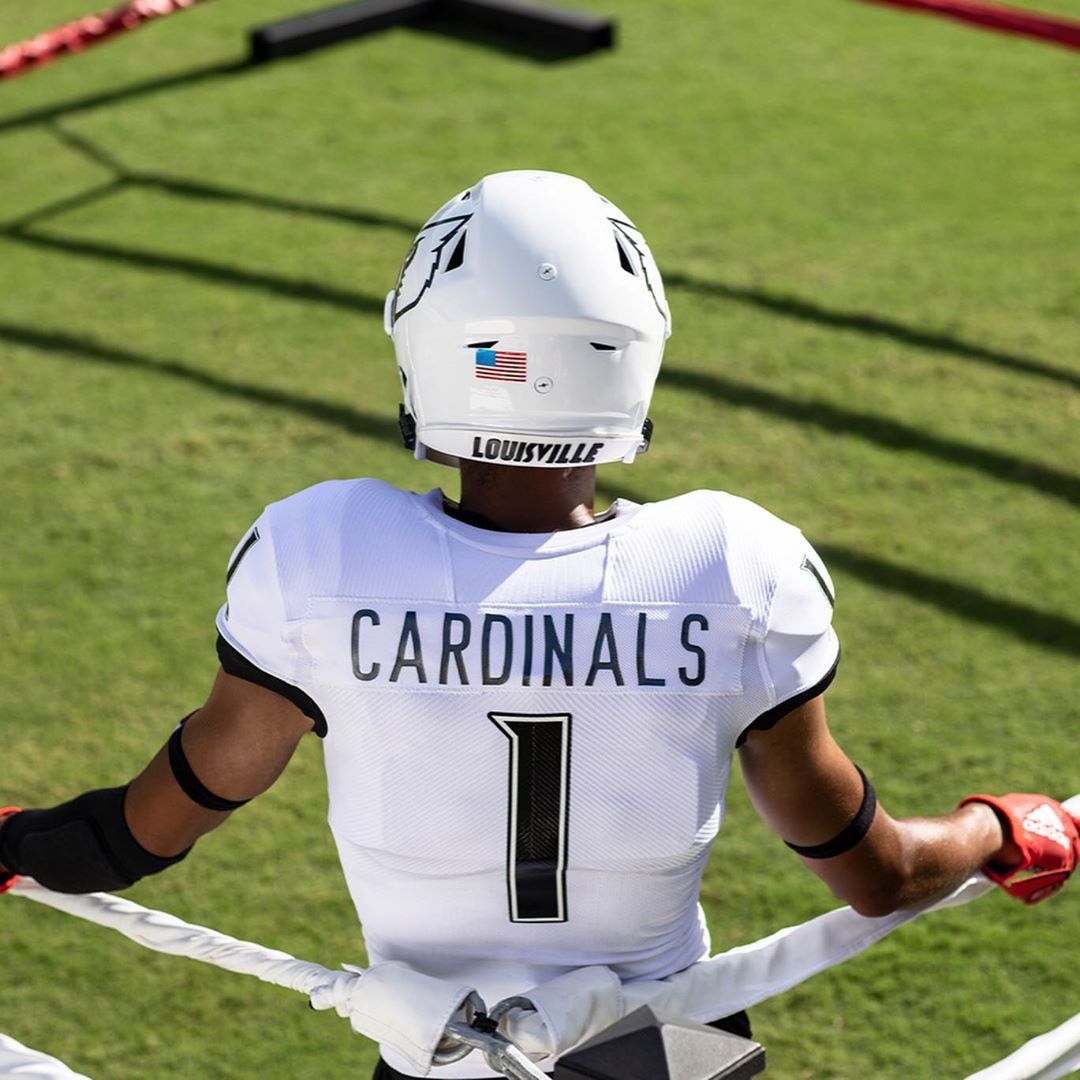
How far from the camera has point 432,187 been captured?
6.92m

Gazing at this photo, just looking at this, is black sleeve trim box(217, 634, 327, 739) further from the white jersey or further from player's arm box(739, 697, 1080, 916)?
player's arm box(739, 697, 1080, 916)

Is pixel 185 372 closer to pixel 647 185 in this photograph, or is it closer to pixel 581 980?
pixel 647 185

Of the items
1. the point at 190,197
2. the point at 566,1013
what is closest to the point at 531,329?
the point at 566,1013

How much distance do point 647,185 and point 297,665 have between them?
540 centimetres

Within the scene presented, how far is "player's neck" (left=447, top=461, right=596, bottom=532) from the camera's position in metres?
2.00

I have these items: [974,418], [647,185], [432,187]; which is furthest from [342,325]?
[974,418]

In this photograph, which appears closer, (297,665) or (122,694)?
(297,665)

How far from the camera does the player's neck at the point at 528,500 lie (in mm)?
2002

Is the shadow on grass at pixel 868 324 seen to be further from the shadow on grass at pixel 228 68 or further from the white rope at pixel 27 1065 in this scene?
the white rope at pixel 27 1065

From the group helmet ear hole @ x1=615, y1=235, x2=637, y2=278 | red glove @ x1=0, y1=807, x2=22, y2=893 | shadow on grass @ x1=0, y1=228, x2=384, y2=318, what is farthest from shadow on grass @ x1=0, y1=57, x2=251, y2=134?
helmet ear hole @ x1=615, y1=235, x2=637, y2=278

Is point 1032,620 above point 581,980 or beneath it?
beneath

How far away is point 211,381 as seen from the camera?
18.3 ft

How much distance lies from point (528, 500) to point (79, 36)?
5.90m

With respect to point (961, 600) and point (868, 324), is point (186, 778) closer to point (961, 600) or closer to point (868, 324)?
point (961, 600)
